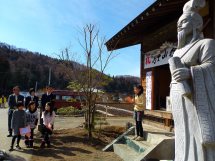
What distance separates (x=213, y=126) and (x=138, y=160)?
3.89 meters

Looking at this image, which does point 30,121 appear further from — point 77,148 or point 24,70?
point 24,70

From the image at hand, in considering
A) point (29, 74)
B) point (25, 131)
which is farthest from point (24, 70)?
point (25, 131)

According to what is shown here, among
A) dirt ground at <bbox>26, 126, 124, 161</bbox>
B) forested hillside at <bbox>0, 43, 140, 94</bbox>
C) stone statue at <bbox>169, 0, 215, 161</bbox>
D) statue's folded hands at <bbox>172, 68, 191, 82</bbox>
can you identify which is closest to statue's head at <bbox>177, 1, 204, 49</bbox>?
stone statue at <bbox>169, 0, 215, 161</bbox>

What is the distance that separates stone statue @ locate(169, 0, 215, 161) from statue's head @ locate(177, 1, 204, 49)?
0.10m

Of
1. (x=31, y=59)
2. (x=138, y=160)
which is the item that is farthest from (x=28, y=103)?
(x=31, y=59)

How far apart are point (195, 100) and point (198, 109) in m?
0.11

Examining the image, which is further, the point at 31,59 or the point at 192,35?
the point at 31,59

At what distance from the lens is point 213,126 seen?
3770mm

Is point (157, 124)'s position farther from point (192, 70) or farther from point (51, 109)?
point (192, 70)

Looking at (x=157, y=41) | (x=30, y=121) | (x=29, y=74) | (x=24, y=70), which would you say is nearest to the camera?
(x=30, y=121)

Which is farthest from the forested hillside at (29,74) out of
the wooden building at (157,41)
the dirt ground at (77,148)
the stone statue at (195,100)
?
the stone statue at (195,100)

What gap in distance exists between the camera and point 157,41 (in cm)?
1212

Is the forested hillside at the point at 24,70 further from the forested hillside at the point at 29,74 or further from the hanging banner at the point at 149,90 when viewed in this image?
the hanging banner at the point at 149,90

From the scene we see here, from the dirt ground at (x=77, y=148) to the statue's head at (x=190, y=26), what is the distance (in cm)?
527
